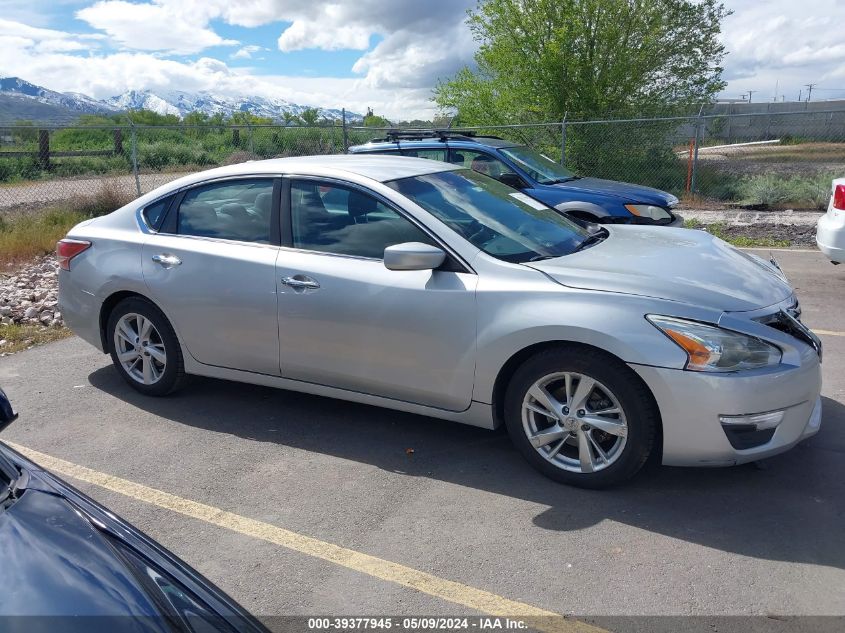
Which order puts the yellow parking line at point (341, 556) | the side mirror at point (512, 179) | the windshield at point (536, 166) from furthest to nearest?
the windshield at point (536, 166)
the side mirror at point (512, 179)
the yellow parking line at point (341, 556)

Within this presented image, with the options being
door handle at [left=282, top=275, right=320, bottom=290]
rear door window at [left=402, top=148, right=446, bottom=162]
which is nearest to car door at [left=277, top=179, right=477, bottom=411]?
door handle at [left=282, top=275, right=320, bottom=290]

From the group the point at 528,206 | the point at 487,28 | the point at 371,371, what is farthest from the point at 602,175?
the point at 371,371

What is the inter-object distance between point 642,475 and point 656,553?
714 millimetres

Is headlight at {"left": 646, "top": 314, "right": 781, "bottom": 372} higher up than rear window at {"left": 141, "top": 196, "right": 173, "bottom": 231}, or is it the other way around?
rear window at {"left": 141, "top": 196, "right": 173, "bottom": 231}

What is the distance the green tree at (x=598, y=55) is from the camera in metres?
16.5

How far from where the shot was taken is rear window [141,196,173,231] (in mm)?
5207

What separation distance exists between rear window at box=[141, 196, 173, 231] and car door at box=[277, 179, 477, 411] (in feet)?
3.53

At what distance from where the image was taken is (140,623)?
166cm

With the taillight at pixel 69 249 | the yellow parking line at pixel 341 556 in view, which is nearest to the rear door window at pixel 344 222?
the yellow parking line at pixel 341 556

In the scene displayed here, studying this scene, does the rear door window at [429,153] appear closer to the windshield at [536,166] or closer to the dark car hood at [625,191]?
the windshield at [536,166]

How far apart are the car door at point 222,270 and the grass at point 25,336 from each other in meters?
2.52

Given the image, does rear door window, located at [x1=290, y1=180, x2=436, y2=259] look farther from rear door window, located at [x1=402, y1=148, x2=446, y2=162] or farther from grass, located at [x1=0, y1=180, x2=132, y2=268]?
grass, located at [x1=0, y1=180, x2=132, y2=268]

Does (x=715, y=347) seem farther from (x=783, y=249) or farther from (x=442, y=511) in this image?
(x=783, y=249)

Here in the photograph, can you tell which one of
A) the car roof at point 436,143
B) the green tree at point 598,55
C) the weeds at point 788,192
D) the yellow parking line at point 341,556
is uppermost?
the green tree at point 598,55
